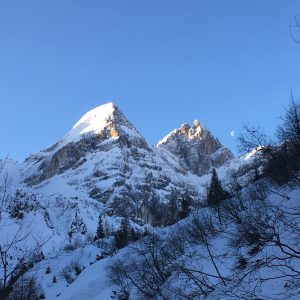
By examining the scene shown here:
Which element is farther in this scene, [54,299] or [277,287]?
[54,299]

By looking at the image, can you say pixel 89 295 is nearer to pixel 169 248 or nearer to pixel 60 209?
pixel 169 248

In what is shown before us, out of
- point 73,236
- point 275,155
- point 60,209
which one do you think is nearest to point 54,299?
point 275,155

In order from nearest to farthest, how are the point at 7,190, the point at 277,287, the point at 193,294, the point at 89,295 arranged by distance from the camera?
1. the point at 193,294
2. the point at 7,190
3. the point at 277,287
4. the point at 89,295

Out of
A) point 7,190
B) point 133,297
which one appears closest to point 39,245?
point 7,190

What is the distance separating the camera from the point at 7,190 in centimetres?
1024

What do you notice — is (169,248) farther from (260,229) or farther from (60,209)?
(60,209)

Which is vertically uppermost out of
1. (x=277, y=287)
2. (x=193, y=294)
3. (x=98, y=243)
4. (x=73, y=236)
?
(x=73, y=236)

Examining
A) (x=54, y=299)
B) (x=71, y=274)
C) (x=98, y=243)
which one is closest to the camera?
(x=54, y=299)

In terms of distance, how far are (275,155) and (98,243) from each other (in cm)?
10405

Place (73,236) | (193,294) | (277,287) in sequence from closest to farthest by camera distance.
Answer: (193,294) → (277,287) → (73,236)

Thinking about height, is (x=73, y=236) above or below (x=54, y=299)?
above

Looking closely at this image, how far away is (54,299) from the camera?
68125 millimetres

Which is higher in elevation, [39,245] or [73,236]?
[73,236]

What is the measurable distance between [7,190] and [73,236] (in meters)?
159
